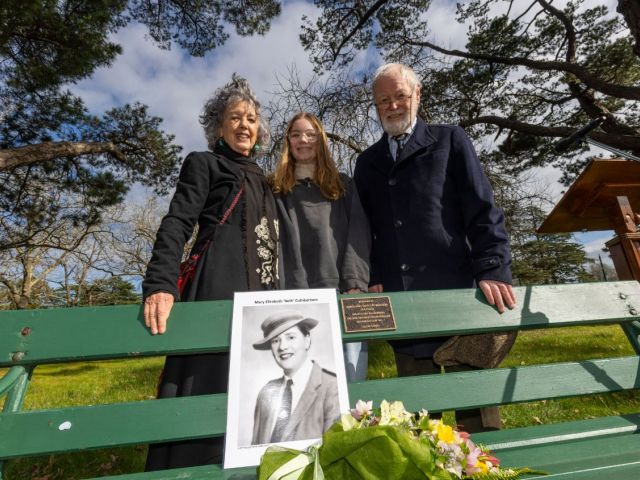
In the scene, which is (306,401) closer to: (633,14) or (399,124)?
(399,124)

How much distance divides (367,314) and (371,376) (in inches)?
166

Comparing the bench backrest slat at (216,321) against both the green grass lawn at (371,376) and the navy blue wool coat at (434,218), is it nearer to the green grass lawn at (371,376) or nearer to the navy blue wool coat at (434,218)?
the navy blue wool coat at (434,218)

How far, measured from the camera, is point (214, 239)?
6.16 ft

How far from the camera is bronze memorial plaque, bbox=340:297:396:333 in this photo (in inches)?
66.4

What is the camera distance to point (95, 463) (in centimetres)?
311

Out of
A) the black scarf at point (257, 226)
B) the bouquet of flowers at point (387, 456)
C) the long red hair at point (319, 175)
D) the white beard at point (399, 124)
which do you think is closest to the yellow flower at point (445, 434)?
the bouquet of flowers at point (387, 456)

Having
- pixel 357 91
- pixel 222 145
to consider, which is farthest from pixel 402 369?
pixel 357 91

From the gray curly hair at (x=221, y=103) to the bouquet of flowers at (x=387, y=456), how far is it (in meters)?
1.72

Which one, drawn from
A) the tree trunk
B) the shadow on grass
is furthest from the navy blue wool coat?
the shadow on grass

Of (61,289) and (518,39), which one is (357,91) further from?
(61,289)

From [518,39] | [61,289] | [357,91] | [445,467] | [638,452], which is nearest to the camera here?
[445,467]

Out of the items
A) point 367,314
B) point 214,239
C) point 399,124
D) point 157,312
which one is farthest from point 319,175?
point 157,312

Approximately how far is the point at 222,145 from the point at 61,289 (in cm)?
2386

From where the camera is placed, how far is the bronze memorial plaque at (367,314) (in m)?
1.69
